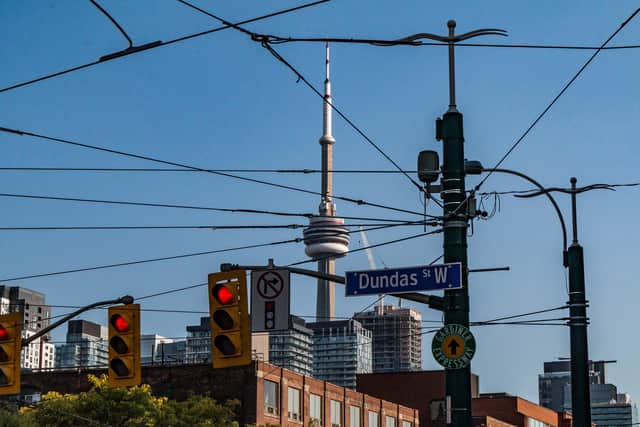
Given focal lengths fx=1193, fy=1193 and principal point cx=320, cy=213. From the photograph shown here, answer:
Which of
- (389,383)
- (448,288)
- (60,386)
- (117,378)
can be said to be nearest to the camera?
(448,288)

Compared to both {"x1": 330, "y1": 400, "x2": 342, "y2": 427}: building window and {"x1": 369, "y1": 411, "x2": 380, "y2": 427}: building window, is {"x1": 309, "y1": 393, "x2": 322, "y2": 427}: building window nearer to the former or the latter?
{"x1": 330, "y1": 400, "x2": 342, "y2": 427}: building window

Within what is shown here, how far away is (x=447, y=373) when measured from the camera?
21094 millimetres

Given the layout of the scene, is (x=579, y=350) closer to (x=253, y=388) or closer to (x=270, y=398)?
(x=253, y=388)

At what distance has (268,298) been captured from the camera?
24.4 metres

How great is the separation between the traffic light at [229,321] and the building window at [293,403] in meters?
61.7

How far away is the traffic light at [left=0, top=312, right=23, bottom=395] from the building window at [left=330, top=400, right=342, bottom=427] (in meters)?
64.7

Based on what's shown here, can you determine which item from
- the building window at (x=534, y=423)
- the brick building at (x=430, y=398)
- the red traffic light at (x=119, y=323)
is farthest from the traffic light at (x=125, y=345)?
the building window at (x=534, y=423)

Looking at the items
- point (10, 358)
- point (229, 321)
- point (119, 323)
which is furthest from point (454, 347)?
point (10, 358)

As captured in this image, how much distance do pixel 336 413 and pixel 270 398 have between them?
440 inches

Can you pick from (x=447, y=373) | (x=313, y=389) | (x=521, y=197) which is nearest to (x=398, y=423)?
(x=313, y=389)

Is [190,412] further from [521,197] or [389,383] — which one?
[389,383]

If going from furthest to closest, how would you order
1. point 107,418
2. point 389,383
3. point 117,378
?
point 389,383 → point 107,418 → point 117,378

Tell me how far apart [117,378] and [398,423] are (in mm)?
80618

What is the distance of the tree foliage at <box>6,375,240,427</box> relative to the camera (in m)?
68.8
